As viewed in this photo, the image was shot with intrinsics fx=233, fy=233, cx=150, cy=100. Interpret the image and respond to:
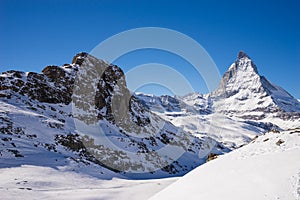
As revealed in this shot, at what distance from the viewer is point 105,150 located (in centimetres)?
6431

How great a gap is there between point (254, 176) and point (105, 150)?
183ft

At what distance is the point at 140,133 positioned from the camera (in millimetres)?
88062

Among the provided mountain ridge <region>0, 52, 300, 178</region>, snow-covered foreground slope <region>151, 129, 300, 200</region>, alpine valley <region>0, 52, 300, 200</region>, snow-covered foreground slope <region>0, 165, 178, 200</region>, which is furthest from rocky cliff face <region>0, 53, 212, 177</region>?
snow-covered foreground slope <region>151, 129, 300, 200</region>

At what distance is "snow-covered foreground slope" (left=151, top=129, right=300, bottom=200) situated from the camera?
36.2 feet

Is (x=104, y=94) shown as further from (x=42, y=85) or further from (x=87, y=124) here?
(x=42, y=85)

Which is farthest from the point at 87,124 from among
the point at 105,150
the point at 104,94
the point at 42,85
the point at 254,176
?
the point at 254,176

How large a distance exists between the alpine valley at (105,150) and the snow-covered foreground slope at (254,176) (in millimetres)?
46

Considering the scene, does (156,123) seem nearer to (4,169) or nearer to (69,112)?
(69,112)

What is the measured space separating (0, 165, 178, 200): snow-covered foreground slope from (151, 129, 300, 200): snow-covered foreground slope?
16.2m

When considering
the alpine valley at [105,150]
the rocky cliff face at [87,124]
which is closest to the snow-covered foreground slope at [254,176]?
the alpine valley at [105,150]

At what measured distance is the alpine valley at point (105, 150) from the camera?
1323cm

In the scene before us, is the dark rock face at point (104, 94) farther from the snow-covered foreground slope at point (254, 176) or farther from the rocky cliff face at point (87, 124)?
the snow-covered foreground slope at point (254, 176)

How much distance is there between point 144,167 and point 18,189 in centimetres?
4148

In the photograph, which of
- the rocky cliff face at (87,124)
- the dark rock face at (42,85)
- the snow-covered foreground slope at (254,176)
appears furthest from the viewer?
the dark rock face at (42,85)
